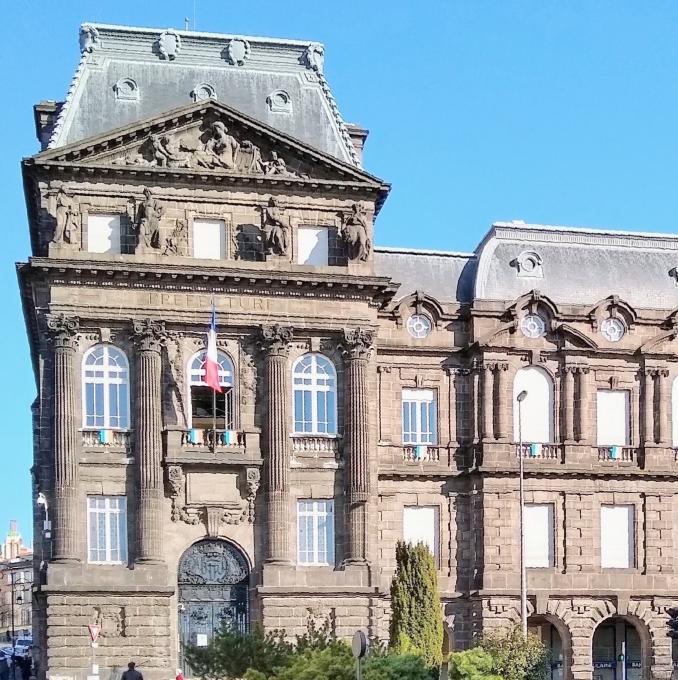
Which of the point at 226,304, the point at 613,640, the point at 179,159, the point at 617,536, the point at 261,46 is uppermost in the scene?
the point at 261,46

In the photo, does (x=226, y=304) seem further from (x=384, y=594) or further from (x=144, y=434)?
(x=384, y=594)

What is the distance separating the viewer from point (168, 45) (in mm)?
61156

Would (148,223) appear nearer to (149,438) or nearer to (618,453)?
(149,438)

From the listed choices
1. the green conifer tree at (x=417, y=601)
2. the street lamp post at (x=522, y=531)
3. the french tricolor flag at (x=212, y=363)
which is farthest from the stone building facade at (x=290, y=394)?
the green conifer tree at (x=417, y=601)

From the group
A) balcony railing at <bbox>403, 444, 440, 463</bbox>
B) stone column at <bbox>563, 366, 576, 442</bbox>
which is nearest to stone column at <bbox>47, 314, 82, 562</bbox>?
balcony railing at <bbox>403, 444, 440, 463</bbox>

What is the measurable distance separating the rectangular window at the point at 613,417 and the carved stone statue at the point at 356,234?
1269 cm

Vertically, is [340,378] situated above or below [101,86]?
below

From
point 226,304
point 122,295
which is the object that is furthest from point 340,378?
point 122,295

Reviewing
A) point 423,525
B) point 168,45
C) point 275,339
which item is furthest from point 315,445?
point 168,45

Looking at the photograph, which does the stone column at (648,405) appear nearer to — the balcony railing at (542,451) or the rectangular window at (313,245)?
the balcony railing at (542,451)

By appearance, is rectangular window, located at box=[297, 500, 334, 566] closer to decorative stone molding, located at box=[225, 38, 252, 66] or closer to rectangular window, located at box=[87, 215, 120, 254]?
rectangular window, located at box=[87, 215, 120, 254]

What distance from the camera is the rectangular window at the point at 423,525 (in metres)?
62.2

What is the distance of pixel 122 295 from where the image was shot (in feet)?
185

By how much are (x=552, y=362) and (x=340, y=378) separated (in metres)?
10.3
